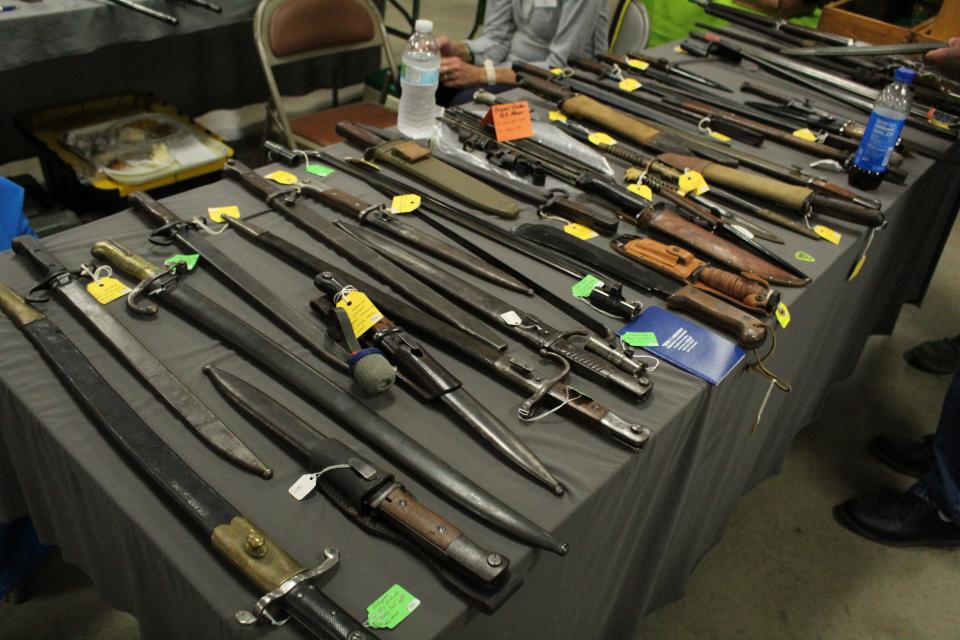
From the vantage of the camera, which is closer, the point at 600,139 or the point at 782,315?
the point at 782,315

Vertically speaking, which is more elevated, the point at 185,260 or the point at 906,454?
the point at 185,260

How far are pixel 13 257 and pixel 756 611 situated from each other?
209 cm

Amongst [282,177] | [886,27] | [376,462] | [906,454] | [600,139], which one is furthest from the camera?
[886,27]

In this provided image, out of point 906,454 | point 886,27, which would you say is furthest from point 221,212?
point 886,27

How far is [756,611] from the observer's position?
6.84 ft

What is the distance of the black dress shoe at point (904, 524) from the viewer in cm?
231

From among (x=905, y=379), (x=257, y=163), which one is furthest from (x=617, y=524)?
(x=257, y=163)

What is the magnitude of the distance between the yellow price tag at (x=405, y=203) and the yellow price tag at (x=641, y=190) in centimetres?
63

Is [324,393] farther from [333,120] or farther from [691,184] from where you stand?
[333,120]

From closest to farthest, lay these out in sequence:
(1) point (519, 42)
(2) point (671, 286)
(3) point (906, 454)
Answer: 1. (2) point (671, 286)
2. (3) point (906, 454)
3. (1) point (519, 42)

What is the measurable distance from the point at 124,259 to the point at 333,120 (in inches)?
69.3

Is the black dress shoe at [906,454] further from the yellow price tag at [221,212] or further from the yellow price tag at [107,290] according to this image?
the yellow price tag at [107,290]

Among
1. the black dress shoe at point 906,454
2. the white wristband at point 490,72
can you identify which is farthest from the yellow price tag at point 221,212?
the black dress shoe at point 906,454

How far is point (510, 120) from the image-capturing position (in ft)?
7.55
